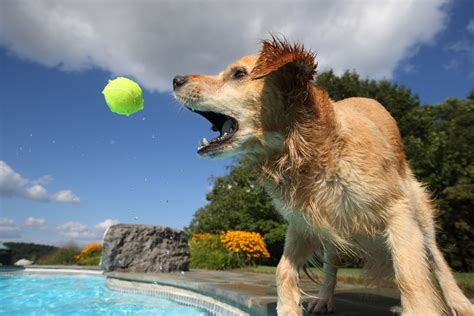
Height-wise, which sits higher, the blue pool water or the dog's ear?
the dog's ear

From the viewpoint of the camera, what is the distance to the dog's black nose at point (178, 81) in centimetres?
351

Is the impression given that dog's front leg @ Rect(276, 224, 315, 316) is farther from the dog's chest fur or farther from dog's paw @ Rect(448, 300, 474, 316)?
dog's paw @ Rect(448, 300, 474, 316)

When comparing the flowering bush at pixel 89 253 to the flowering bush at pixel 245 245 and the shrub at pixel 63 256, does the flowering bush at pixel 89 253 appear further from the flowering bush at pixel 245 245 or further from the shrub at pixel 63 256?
the flowering bush at pixel 245 245

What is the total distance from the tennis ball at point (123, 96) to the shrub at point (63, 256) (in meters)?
14.6

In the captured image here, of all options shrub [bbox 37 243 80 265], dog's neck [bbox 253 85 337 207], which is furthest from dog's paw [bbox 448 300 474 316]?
shrub [bbox 37 243 80 265]

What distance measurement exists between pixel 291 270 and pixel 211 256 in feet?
32.7

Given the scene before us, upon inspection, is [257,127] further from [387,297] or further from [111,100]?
[387,297]

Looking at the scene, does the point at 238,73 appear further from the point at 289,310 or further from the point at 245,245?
the point at 245,245

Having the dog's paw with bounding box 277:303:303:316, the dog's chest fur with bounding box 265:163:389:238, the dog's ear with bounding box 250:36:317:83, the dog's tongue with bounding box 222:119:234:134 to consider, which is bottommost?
the dog's paw with bounding box 277:303:303:316

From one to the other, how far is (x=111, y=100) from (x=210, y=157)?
2458 millimetres

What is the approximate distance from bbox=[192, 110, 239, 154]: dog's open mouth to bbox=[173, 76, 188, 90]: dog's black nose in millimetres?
269

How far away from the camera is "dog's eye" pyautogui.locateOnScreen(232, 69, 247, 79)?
343 cm

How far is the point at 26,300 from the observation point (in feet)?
27.9

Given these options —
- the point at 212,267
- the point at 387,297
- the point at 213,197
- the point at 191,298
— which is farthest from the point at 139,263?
the point at 213,197
